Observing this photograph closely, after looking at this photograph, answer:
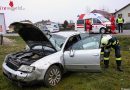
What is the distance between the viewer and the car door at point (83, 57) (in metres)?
7.25

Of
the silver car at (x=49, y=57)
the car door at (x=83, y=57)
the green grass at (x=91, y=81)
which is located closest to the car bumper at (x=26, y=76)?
the silver car at (x=49, y=57)

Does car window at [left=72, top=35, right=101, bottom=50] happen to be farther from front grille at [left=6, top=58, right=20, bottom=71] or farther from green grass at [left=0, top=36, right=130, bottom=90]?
front grille at [left=6, top=58, right=20, bottom=71]

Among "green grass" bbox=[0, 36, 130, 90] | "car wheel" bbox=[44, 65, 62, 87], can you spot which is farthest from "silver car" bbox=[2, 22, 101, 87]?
"green grass" bbox=[0, 36, 130, 90]

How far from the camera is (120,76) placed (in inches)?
317

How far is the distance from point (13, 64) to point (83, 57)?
6.52ft

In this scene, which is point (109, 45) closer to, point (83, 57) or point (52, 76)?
point (83, 57)

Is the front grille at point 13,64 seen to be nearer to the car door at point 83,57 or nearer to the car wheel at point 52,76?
the car wheel at point 52,76

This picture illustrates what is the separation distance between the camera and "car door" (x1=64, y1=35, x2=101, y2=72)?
23.8 ft

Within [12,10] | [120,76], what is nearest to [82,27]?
[12,10]

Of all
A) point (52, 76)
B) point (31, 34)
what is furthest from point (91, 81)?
point (31, 34)

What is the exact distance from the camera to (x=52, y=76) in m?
7.04

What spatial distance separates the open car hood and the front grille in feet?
3.32

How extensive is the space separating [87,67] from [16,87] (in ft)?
6.88

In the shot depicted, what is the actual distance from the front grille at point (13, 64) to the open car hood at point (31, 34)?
101 centimetres
